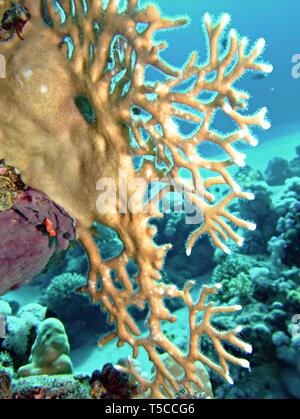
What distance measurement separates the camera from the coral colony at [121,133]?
2141 millimetres

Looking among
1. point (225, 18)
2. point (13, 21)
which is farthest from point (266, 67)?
point (13, 21)

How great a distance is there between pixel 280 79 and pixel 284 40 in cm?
2200

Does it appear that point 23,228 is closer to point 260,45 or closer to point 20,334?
point 260,45

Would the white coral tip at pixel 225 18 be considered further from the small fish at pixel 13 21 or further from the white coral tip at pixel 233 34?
the small fish at pixel 13 21

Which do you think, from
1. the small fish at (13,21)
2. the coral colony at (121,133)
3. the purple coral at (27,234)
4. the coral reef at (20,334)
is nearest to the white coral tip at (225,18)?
the coral colony at (121,133)

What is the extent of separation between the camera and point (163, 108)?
2.16 metres

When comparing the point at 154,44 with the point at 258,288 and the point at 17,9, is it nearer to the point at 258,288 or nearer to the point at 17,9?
the point at 17,9

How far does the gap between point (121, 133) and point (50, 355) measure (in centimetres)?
271

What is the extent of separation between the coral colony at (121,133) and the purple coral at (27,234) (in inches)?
0.4

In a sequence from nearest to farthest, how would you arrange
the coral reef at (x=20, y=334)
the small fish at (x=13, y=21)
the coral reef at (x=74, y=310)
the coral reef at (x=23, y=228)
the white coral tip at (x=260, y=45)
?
the white coral tip at (x=260, y=45), the small fish at (x=13, y=21), the coral reef at (x=23, y=228), the coral reef at (x=20, y=334), the coral reef at (x=74, y=310)

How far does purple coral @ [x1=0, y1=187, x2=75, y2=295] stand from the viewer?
8.21 ft

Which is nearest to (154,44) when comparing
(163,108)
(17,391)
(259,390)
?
(163,108)

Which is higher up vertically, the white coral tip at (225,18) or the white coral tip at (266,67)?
the white coral tip at (225,18)

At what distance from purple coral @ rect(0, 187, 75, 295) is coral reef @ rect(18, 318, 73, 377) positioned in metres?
1.43
